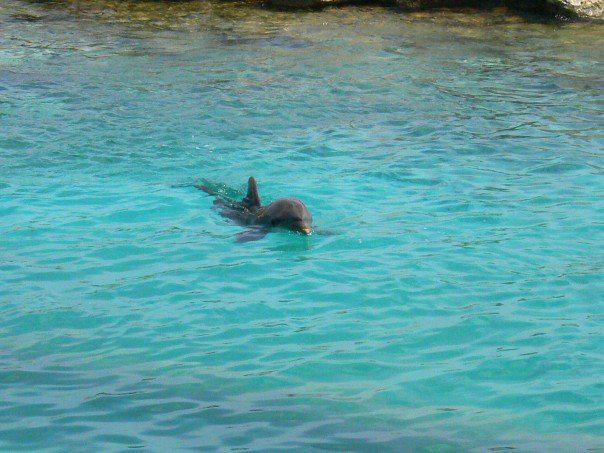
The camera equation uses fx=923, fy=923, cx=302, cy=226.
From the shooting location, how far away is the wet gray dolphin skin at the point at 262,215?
27.2 ft

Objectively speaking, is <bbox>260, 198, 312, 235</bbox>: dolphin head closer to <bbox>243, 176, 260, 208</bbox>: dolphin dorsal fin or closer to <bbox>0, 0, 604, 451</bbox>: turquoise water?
<bbox>0, 0, 604, 451</bbox>: turquoise water

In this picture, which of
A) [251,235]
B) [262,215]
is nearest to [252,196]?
[262,215]

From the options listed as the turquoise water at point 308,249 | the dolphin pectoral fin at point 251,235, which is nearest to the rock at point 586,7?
the turquoise water at point 308,249

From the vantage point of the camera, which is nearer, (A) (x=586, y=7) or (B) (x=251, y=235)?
(B) (x=251, y=235)

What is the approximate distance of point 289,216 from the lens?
8.32 metres

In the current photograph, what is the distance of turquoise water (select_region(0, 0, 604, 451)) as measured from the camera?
18.1 ft

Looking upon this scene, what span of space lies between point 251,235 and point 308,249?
22.9 inches

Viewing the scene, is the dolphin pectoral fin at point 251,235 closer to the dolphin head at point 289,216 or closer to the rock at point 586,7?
the dolphin head at point 289,216

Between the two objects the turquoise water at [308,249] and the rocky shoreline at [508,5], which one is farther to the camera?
the rocky shoreline at [508,5]

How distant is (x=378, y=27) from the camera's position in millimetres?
16297

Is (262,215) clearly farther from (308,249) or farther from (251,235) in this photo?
(308,249)

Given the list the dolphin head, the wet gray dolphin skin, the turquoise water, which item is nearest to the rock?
the turquoise water

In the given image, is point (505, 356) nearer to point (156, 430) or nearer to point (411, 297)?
point (411, 297)

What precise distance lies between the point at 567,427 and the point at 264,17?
12.9 meters
